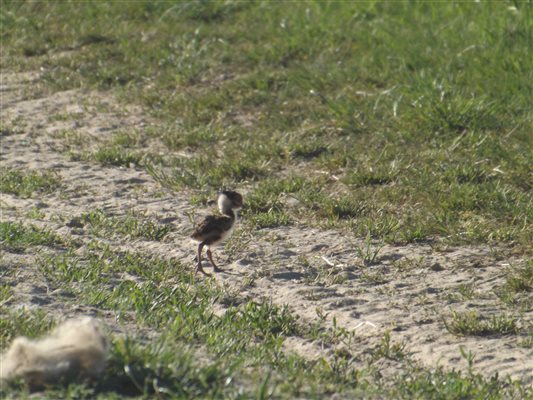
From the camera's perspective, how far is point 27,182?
9469 mm

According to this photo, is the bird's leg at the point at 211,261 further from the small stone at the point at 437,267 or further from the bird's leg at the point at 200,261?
the small stone at the point at 437,267

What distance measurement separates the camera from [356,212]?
877 centimetres

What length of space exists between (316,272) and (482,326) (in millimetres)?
1444

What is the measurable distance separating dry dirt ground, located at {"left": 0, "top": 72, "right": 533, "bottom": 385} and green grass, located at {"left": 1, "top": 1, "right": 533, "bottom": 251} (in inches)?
10.9

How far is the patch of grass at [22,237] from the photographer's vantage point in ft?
25.4

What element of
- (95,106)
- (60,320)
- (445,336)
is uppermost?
(60,320)

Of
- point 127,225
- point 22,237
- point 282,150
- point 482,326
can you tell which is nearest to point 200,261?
point 127,225

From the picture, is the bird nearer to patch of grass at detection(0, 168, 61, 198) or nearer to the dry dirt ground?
the dry dirt ground

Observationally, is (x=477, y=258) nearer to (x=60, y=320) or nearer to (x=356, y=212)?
(x=356, y=212)

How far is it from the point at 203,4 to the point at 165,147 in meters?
3.87

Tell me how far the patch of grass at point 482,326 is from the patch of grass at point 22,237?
9.63 ft

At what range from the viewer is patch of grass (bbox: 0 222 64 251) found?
7738mm

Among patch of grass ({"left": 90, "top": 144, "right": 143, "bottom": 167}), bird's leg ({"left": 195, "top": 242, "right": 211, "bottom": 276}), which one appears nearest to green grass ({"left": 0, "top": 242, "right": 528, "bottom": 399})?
bird's leg ({"left": 195, "top": 242, "right": 211, "bottom": 276})

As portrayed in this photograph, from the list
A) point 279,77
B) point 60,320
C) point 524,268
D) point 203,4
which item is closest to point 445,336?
point 524,268
